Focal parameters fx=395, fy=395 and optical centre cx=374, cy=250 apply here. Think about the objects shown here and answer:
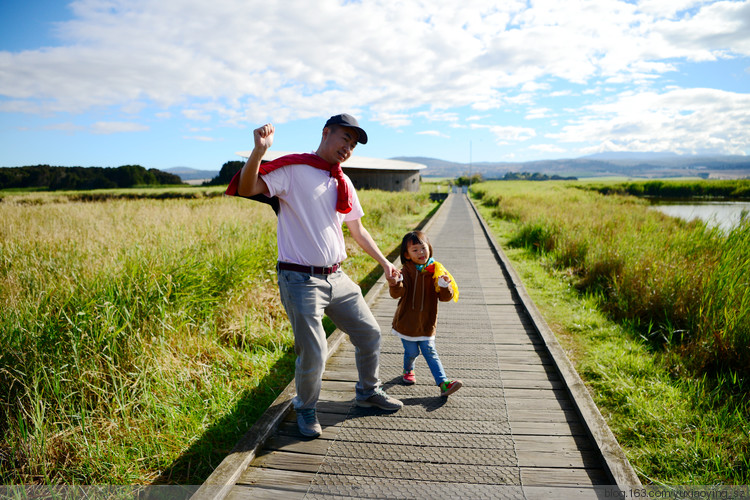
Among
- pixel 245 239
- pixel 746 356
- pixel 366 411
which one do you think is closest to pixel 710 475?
pixel 746 356

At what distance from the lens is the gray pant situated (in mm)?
2400

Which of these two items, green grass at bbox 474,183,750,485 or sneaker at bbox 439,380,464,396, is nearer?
green grass at bbox 474,183,750,485

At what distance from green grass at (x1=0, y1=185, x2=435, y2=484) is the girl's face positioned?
1.78 m

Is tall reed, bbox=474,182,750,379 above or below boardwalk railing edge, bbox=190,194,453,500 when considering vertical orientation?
above

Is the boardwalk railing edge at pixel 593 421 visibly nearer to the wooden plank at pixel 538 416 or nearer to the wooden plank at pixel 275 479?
the wooden plank at pixel 538 416

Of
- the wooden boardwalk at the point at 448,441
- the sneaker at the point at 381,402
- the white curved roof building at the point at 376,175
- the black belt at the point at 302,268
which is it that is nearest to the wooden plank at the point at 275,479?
the wooden boardwalk at the point at 448,441

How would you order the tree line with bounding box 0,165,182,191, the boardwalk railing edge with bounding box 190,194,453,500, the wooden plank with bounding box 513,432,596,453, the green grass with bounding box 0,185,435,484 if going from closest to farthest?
the boardwalk railing edge with bounding box 190,194,453,500 < the wooden plank with bounding box 513,432,596,453 < the green grass with bounding box 0,185,435,484 < the tree line with bounding box 0,165,182,191

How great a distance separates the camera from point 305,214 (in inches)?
93.9

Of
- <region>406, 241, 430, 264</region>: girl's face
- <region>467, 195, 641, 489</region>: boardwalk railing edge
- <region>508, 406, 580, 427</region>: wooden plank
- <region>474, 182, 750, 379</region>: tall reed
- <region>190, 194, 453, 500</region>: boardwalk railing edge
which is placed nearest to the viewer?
<region>190, 194, 453, 500</region>: boardwalk railing edge

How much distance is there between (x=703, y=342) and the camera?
4008mm

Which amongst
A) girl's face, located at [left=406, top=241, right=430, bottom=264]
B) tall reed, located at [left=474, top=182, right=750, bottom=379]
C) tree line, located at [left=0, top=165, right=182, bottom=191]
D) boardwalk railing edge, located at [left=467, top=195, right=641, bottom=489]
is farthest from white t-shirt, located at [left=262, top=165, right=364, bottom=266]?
tree line, located at [left=0, top=165, right=182, bottom=191]

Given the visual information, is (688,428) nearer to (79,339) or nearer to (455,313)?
(455,313)

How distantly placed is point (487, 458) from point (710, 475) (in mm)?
1401

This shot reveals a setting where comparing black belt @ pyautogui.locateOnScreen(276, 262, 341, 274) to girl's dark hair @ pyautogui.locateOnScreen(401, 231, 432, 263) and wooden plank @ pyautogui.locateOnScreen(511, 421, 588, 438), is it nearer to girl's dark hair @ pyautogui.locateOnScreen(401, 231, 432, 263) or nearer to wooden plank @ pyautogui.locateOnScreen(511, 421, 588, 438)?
girl's dark hair @ pyautogui.locateOnScreen(401, 231, 432, 263)
